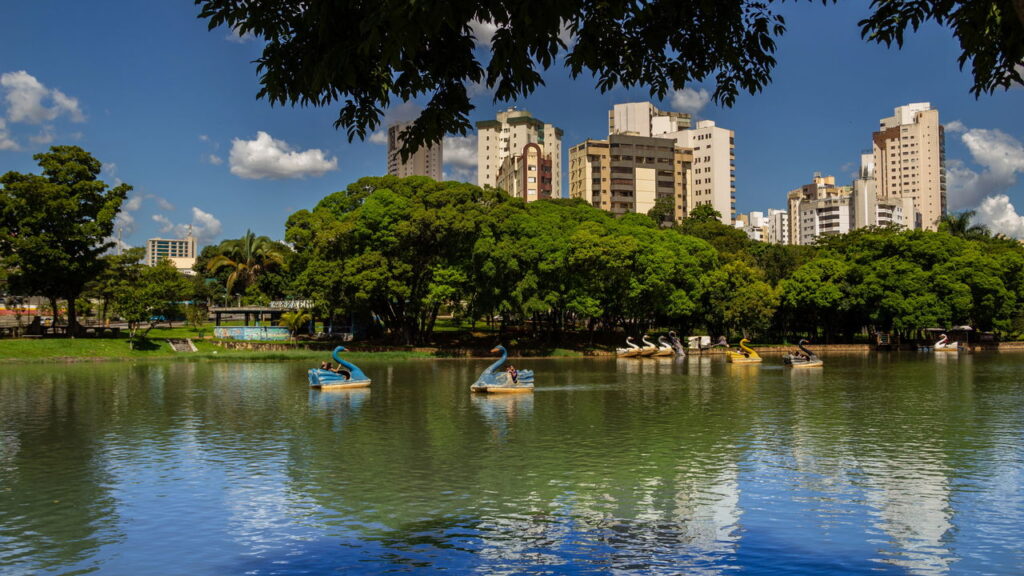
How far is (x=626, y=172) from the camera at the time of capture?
6019 inches

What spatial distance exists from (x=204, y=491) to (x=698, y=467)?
9.54m

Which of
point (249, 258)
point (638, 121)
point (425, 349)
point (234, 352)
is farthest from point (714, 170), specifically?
point (234, 352)

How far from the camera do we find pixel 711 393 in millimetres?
30875

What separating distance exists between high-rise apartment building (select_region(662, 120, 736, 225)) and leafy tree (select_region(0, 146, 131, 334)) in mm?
127777

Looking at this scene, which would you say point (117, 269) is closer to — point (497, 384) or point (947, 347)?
point (497, 384)

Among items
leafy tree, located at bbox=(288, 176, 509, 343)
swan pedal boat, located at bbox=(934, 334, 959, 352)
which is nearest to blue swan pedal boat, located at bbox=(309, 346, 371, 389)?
leafy tree, located at bbox=(288, 176, 509, 343)

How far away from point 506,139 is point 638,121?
111 ft

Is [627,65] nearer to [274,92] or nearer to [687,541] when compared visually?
[274,92]

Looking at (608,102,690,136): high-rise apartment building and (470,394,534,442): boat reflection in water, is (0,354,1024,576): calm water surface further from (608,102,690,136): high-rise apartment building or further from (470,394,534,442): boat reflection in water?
(608,102,690,136): high-rise apartment building

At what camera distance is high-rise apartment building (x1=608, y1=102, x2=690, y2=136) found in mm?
169375

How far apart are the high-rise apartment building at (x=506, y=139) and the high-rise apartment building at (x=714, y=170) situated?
1368 inches

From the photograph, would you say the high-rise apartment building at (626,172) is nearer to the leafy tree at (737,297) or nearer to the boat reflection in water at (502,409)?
the leafy tree at (737,297)

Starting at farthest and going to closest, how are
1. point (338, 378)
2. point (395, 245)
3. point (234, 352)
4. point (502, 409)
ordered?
point (395, 245) → point (234, 352) → point (338, 378) → point (502, 409)

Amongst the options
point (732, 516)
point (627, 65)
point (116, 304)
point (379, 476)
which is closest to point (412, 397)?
point (379, 476)
